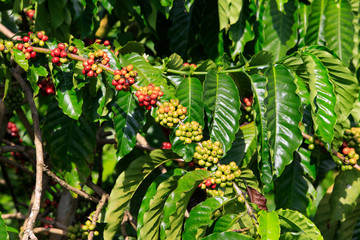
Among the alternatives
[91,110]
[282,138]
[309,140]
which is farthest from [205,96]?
[309,140]

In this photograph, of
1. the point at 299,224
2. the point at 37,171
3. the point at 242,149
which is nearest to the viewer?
the point at 299,224

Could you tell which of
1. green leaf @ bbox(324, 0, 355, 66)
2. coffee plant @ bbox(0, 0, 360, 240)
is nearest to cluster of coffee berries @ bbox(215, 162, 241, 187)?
coffee plant @ bbox(0, 0, 360, 240)

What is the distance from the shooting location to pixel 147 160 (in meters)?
1.87

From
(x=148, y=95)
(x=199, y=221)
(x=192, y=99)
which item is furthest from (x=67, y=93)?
(x=199, y=221)

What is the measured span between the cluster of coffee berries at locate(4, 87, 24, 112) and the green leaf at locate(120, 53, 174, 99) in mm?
722

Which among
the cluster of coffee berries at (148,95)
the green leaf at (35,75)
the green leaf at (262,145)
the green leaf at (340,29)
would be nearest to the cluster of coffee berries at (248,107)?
the green leaf at (262,145)

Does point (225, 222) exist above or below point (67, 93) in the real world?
below

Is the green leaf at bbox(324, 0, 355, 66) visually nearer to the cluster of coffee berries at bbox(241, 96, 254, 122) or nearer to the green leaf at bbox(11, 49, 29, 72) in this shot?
the cluster of coffee berries at bbox(241, 96, 254, 122)

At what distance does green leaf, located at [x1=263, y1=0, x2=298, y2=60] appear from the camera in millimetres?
2213

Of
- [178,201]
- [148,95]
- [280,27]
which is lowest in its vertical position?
[178,201]

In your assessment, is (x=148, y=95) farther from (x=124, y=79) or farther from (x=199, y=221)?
(x=199, y=221)

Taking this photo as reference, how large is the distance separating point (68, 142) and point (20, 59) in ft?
1.60

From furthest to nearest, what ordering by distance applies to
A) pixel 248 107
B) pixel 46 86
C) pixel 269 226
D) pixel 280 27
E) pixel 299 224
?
pixel 46 86
pixel 280 27
pixel 248 107
pixel 299 224
pixel 269 226

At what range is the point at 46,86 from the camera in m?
2.35
